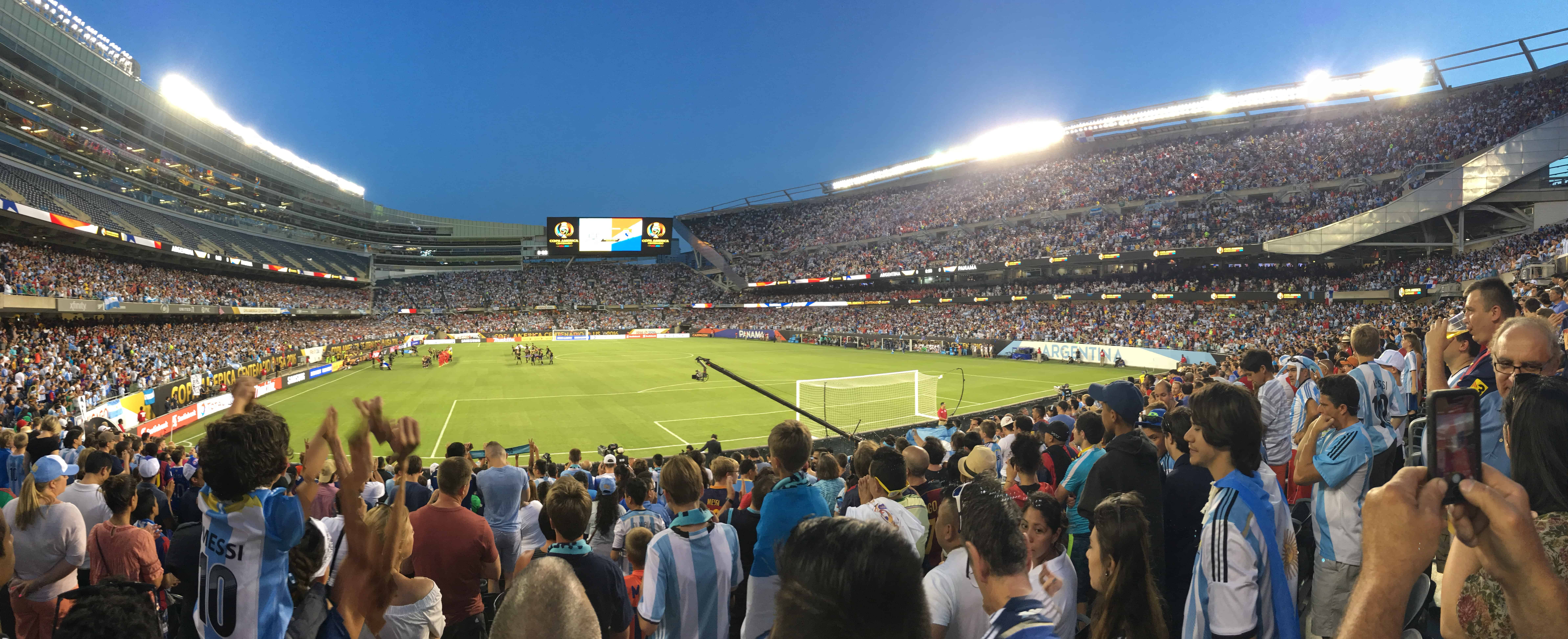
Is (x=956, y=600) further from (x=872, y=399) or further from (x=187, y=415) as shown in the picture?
(x=187, y=415)

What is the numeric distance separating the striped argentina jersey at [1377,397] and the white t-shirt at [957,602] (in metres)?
5.03

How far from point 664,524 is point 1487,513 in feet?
17.9

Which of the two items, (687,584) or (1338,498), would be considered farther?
(1338,498)

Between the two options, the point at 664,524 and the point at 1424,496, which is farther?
the point at 664,524

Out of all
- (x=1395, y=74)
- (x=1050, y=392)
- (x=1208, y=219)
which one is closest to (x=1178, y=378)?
(x=1050, y=392)

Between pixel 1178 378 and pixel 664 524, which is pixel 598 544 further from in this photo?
pixel 1178 378

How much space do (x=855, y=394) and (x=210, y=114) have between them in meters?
69.2

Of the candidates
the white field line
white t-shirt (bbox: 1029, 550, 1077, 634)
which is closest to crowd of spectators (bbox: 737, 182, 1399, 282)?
the white field line

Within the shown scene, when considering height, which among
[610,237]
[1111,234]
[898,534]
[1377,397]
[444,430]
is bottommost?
[444,430]

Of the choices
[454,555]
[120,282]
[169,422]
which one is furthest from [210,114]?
[454,555]

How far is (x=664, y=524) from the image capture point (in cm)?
601

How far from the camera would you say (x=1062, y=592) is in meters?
3.13

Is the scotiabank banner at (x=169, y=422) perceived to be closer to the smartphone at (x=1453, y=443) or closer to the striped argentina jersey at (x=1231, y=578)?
the striped argentina jersey at (x=1231, y=578)

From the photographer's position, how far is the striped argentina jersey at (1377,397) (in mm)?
6250
